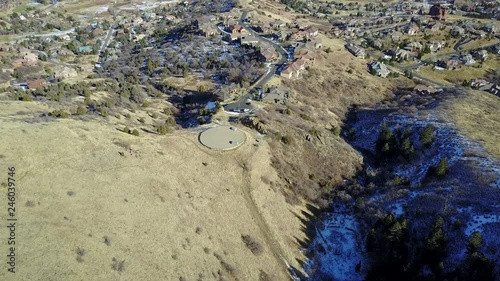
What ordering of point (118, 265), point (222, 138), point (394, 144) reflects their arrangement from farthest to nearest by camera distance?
point (394, 144) → point (222, 138) → point (118, 265)

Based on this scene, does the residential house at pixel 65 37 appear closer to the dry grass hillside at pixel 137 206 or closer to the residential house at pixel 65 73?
the residential house at pixel 65 73

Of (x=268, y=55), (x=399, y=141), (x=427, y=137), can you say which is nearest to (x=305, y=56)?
(x=268, y=55)

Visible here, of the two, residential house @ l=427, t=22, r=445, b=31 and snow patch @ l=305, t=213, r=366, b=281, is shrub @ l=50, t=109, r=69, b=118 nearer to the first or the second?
snow patch @ l=305, t=213, r=366, b=281

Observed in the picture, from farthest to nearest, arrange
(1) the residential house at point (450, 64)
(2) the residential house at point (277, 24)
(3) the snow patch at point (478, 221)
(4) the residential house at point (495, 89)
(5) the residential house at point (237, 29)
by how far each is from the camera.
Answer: (2) the residential house at point (277, 24), (5) the residential house at point (237, 29), (1) the residential house at point (450, 64), (4) the residential house at point (495, 89), (3) the snow patch at point (478, 221)

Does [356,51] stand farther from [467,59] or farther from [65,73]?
[65,73]

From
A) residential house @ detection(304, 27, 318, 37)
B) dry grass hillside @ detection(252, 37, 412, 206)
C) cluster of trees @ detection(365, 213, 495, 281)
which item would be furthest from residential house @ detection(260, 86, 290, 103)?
residential house @ detection(304, 27, 318, 37)

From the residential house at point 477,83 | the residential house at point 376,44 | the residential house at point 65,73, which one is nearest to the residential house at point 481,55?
the residential house at point 477,83
